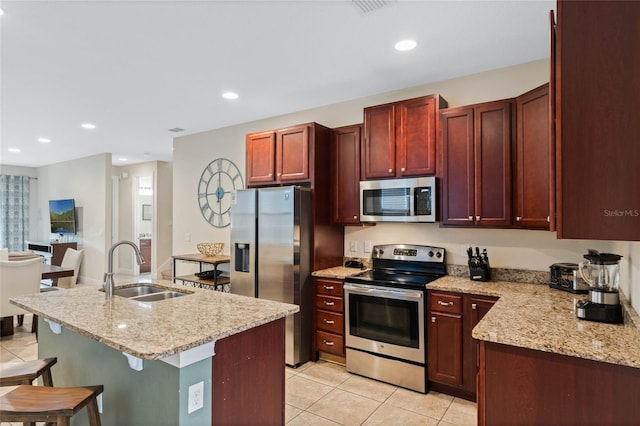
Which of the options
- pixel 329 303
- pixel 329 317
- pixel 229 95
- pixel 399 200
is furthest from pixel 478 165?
pixel 229 95

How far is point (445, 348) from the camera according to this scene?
2836mm

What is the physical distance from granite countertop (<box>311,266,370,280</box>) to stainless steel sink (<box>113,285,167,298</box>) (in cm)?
146

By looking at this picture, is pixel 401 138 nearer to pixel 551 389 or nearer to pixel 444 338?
pixel 444 338

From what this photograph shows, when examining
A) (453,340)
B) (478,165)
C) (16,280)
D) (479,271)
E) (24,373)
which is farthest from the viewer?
(16,280)

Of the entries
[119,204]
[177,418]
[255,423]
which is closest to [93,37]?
[177,418]

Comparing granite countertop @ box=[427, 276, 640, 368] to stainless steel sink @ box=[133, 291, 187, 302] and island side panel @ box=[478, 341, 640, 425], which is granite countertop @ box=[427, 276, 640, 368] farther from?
stainless steel sink @ box=[133, 291, 187, 302]

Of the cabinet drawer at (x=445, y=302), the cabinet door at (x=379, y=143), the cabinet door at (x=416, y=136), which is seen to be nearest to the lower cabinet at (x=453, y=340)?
the cabinet drawer at (x=445, y=302)

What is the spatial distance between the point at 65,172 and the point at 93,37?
6848 millimetres

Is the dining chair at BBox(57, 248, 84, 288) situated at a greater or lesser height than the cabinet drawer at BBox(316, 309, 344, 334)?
greater

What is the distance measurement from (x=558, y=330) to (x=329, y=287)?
6.76ft

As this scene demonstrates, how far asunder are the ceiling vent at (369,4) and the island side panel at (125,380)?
2117 millimetres

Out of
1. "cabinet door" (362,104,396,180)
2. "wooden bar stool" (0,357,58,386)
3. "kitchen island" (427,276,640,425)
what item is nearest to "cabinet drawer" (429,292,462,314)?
"kitchen island" (427,276,640,425)

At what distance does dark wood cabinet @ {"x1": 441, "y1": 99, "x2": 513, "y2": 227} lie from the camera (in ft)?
9.25

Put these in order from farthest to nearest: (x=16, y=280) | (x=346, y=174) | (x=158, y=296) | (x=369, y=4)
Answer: (x=16, y=280)
(x=346, y=174)
(x=158, y=296)
(x=369, y=4)
